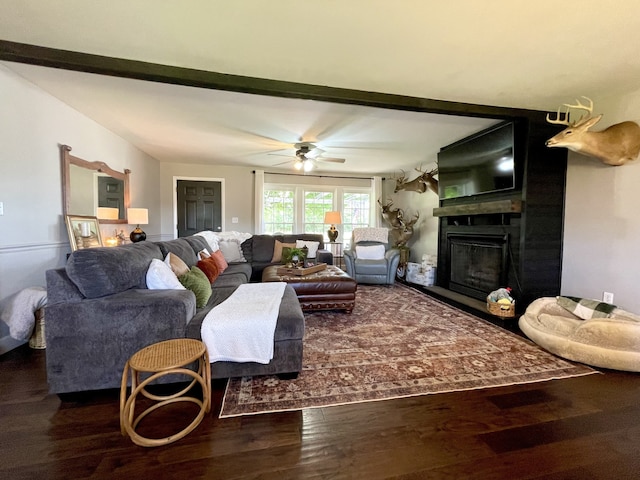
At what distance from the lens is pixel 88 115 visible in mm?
3293

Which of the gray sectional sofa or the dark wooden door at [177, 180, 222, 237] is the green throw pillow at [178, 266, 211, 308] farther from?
the dark wooden door at [177, 180, 222, 237]

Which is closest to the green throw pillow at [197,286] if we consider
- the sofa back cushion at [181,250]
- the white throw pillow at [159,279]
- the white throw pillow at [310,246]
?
the white throw pillow at [159,279]

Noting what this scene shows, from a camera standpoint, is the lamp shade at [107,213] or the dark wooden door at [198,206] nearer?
the lamp shade at [107,213]

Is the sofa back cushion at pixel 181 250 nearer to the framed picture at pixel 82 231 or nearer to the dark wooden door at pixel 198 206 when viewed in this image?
the framed picture at pixel 82 231

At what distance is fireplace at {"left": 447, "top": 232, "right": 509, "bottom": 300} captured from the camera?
3.44 metres

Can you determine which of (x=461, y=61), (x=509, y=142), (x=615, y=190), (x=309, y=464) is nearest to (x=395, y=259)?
(x=509, y=142)

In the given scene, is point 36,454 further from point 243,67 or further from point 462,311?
point 462,311

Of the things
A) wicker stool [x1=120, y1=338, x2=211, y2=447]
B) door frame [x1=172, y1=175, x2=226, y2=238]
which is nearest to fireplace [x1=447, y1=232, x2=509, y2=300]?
wicker stool [x1=120, y1=338, x2=211, y2=447]

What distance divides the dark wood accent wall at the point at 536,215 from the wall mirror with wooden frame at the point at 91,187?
188 inches

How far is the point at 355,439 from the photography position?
1.40 metres

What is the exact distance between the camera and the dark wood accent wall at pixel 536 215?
10.0 ft

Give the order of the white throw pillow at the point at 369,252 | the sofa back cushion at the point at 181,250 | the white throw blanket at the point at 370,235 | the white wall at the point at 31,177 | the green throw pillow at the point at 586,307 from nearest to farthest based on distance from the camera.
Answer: the white wall at the point at 31,177 < the green throw pillow at the point at 586,307 < the sofa back cushion at the point at 181,250 < the white throw pillow at the point at 369,252 < the white throw blanket at the point at 370,235

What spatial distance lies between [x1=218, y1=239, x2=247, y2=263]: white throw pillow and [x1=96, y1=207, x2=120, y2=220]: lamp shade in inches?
58.8

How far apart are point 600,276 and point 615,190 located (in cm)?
85
